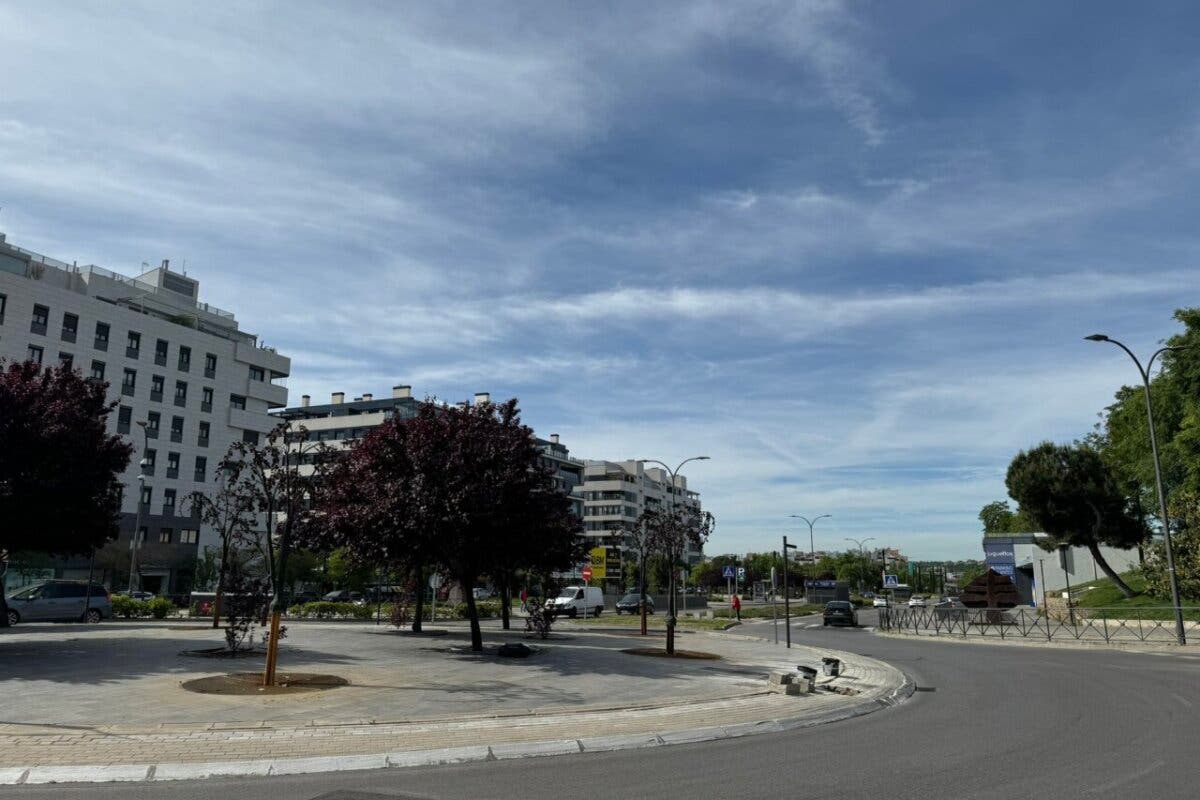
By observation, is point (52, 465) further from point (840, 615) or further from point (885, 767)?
point (840, 615)

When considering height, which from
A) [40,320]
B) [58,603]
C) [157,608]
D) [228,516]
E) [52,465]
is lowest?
[157,608]

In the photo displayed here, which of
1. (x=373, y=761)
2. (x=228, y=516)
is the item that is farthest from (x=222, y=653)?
(x=373, y=761)

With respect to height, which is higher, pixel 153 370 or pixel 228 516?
pixel 153 370

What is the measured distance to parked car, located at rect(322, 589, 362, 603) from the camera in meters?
61.1

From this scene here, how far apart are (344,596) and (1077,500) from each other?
5220 centimetres

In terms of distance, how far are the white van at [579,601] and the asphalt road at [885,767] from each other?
38.1 meters

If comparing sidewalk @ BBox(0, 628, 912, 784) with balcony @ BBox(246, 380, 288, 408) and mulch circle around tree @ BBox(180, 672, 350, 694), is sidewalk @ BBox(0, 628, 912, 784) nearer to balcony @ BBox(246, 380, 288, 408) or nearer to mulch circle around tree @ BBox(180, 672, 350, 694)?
mulch circle around tree @ BBox(180, 672, 350, 694)

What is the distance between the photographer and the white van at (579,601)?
2010 inches

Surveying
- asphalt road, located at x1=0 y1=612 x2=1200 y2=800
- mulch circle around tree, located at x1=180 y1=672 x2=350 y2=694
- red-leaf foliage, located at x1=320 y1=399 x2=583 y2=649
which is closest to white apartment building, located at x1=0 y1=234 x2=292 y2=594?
red-leaf foliage, located at x1=320 y1=399 x2=583 y2=649

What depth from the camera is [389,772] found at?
8.80 m

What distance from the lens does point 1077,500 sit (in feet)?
172

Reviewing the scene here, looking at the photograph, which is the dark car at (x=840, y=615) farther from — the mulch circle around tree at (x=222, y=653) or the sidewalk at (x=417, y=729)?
the mulch circle around tree at (x=222, y=653)

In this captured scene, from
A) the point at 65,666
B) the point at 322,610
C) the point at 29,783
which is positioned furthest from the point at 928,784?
the point at 322,610

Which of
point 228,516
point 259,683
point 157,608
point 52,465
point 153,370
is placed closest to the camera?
point 259,683
